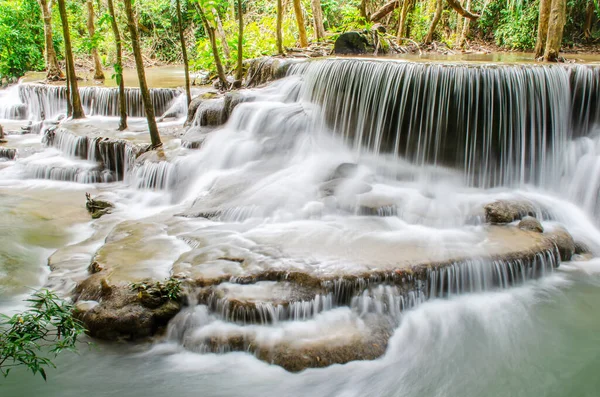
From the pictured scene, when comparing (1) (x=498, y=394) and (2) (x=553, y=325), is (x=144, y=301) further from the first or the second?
(2) (x=553, y=325)

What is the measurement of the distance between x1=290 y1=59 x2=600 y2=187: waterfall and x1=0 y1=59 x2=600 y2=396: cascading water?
3 centimetres

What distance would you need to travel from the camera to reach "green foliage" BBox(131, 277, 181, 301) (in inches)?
191

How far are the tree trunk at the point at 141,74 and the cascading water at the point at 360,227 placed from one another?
1.64 ft

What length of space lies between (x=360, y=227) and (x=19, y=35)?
19.2 metres

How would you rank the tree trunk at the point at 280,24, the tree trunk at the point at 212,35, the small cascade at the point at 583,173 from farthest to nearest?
the tree trunk at the point at 280,24, the tree trunk at the point at 212,35, the small cascade at the point at 583,173

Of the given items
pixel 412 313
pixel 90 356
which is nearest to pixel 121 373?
pixel 90 356

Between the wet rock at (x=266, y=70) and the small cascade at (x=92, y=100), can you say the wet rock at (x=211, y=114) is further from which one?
the small cascade at (x=92, y=100)

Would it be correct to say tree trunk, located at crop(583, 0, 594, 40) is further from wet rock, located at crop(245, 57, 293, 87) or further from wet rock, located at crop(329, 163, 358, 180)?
wet rock, located at crop(329, 163, 358, 180)

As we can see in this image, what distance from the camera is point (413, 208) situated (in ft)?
23.3

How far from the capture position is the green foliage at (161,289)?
4.86m

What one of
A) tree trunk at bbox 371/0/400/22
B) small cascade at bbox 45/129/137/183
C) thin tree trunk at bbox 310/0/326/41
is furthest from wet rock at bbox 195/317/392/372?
tree trunk at bbox 371/0/400/22

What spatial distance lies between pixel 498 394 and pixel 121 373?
3578 mm

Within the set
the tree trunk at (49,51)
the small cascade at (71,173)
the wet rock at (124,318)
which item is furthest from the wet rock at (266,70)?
the wet rock at (124,318)

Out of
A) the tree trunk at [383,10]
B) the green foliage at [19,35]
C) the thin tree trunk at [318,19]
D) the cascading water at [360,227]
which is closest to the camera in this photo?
the cascading water at [360,227]
